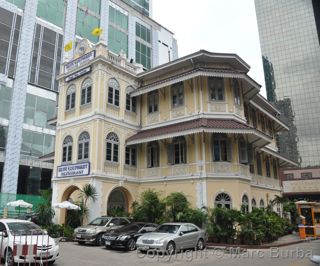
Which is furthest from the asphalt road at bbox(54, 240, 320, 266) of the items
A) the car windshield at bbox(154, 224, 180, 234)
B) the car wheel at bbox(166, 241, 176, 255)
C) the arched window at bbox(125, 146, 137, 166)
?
the arched window at bbox(125, 146, 137, 166)

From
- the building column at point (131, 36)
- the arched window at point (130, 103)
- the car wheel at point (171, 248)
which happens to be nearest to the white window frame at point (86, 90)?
the arched window at point (130, 103)

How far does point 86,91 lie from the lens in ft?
73.0

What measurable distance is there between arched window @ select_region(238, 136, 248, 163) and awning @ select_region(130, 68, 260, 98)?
13.2 feet

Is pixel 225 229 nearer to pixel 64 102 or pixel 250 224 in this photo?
pixel 250 224

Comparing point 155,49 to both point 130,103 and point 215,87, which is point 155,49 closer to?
point 130,103

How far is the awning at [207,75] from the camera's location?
19812 millimetres

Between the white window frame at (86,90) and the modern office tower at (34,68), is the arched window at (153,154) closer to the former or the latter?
the white window frame at (86,90)

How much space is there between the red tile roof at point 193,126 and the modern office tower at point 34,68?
16655mm

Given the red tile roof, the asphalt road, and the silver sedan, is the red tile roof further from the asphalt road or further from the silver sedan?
the asphalt road

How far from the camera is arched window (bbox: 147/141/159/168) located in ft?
73.2

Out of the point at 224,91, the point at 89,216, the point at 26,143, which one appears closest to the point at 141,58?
the point at 26,143

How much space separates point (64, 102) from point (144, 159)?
776 cm

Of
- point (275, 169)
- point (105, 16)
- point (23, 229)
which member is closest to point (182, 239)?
point (23, 229)

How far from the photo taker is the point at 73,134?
22.3m
